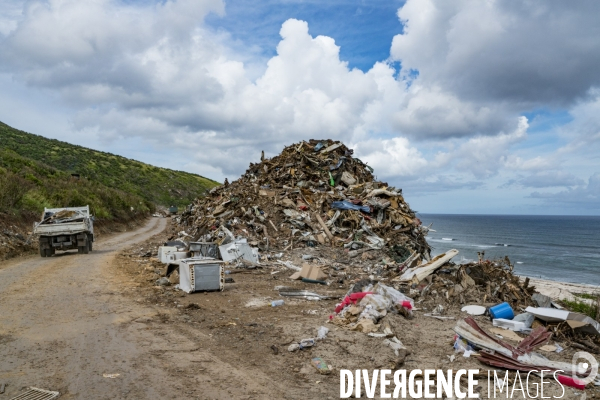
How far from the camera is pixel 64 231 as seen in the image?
16375 mm

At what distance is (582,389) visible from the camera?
5418mm

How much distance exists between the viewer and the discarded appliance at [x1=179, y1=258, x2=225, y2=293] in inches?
394

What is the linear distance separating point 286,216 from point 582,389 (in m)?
13.1

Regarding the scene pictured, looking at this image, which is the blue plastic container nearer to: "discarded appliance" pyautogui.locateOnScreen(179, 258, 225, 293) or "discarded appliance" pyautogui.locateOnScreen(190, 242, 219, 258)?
"discarded appliance" pyautogui.locateOnScreen(179, 258, 225, 293)

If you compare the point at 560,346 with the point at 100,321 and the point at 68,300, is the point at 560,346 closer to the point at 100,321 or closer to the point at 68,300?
the point at 100,321

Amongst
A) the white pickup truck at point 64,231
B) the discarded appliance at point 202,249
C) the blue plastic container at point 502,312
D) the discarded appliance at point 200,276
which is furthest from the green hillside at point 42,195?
the blue plastic container at point 502,312

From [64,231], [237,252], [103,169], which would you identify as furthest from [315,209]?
[103,169]

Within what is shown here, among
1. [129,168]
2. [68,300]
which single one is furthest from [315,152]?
[129,168]

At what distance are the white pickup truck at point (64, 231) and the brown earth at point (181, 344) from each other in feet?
18.9

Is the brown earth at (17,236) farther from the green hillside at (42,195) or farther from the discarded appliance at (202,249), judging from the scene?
the discarded appliance at (202,249)

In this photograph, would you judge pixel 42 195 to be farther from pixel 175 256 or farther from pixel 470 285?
pixel 470 285

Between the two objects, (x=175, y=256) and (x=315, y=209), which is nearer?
(x=175, y=256)

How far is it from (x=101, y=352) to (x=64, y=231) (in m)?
12.3

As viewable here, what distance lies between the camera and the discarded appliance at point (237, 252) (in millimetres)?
14359
